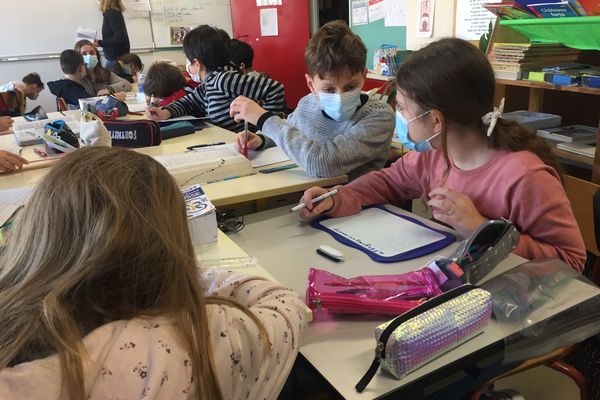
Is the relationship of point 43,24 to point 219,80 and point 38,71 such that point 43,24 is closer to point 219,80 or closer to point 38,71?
point 38,71

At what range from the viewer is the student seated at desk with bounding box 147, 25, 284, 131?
2.38 meters

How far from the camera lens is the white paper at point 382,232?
3.96ft

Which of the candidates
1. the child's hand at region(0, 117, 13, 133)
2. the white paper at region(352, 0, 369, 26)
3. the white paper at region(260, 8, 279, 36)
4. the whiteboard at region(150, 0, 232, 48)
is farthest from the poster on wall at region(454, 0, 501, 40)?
the whiteboard at region(150, 0, 232, 48)

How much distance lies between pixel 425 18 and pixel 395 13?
35cm

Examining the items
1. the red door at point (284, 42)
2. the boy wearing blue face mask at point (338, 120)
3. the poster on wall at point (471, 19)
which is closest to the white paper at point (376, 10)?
the poster on wall at point (471, 19)

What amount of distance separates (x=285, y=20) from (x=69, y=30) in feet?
6.82

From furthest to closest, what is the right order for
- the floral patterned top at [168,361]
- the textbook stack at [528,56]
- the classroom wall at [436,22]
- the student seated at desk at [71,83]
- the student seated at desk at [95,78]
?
the student seated at desk at [95,78] < the student seated at desk at [71,83] < the classroom wall at [436,22] < the textbook stack at [528,56] < the floral patterned top at [168,361]

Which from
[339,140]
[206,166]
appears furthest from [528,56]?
[206,166]

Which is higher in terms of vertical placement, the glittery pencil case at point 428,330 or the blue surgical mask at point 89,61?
the blue surgical mask at point 89,61

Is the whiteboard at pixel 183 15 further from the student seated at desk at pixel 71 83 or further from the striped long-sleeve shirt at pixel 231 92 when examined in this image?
the striped long-sleeve shirt at pixel 231 92

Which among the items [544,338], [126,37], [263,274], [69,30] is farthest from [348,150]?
[69,30]

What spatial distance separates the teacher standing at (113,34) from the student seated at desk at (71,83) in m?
0.77

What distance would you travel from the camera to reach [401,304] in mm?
924

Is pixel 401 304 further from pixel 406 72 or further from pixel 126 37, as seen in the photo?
pixel 126 37
